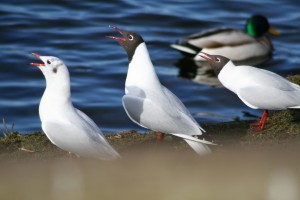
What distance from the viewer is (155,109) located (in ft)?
24.2

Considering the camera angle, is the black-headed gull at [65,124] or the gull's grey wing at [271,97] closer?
the black-headed gull at [65,124]

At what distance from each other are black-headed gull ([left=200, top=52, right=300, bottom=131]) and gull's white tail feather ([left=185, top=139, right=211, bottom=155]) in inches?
43.4

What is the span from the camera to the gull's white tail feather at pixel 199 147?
701 cm

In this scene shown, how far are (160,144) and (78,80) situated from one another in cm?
743

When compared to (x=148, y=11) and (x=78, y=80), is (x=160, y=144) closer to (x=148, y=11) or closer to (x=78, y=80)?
(x=78, y=80)

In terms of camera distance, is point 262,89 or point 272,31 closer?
point 262,89

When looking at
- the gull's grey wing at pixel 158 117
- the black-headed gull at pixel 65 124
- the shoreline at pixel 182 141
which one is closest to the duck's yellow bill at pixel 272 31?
the shoreline at pixel 182 141

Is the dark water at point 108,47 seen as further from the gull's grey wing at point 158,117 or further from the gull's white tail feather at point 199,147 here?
the gull's white tail feather at point 199,147

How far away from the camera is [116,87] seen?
1468 centimetres

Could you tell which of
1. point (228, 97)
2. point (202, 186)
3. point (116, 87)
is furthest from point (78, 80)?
point (202, 186)

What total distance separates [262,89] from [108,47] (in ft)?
31.2

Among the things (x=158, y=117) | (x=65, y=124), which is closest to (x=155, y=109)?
(x=158, y=117)

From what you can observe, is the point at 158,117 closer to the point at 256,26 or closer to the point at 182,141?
the point at 182,141

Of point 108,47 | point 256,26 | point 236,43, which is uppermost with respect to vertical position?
point 256,26
